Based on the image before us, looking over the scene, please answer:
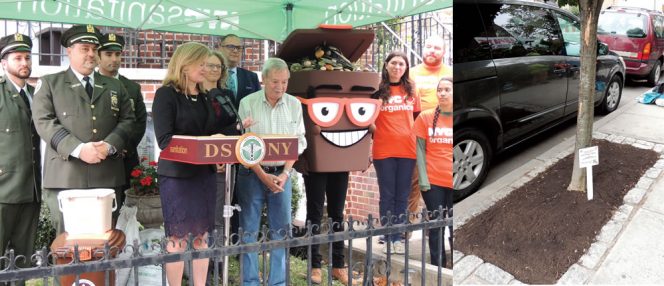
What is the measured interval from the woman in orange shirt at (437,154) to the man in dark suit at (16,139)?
1.56 meters

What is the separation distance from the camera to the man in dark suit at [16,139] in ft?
7.22

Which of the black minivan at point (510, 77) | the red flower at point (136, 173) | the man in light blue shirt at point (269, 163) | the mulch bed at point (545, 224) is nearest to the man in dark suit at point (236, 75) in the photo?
the man in light blue shirt at point (269, 163)

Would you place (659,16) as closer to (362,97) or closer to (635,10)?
(635,10)


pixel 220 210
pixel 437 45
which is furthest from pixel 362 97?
pixel 220 210

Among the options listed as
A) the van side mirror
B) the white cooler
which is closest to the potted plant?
the white cooler

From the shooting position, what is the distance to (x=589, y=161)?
90.5 inches

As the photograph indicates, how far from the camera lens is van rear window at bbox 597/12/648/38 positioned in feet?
7.51

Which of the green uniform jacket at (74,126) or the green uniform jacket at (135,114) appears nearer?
the green uniform jacket at (74,126)

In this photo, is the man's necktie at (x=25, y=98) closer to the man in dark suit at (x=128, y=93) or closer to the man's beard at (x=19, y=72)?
the man's beard at (x=19, y=72)

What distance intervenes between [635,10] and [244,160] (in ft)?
5.58

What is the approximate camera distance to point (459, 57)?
6.61 feet

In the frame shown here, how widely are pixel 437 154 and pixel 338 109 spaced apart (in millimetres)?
476

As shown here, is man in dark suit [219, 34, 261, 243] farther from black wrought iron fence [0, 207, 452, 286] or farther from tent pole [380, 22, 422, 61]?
tent pole [380, 22, 422, 61]

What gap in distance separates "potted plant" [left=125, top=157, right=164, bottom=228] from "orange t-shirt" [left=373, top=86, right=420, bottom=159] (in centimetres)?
102
